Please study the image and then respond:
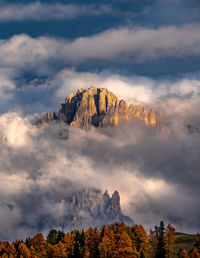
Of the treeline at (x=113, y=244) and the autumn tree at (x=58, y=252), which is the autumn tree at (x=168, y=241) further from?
the autumn tree at (x=58, y=252)

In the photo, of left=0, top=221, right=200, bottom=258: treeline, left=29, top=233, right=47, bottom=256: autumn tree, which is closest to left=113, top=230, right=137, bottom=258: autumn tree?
left=0, top=221, right=200, bottom=258: treeline

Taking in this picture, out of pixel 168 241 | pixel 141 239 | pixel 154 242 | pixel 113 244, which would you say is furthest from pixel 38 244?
pixel 168 241

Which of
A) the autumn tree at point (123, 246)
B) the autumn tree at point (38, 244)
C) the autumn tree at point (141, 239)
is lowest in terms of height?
the autumn tree at point (123, 246)

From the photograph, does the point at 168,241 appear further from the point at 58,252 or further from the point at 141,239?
the point at 58,252

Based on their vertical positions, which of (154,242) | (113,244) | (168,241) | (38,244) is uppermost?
(38,244)

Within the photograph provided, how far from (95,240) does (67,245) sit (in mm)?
13957

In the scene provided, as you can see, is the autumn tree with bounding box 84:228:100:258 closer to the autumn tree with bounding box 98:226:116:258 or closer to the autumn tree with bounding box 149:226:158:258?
the autumn tree with bounding box 98:226:116:258

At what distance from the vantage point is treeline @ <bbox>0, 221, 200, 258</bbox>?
5212 inches

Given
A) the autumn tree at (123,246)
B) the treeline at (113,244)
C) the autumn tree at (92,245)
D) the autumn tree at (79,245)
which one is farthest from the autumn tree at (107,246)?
the autumn tree at (79,245)

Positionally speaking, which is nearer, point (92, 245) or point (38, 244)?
point (92, 245)

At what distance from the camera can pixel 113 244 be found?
134625 mm

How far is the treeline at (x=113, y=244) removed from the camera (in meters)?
132

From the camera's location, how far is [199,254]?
10600 cm

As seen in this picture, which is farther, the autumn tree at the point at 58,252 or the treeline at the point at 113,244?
the autumn tree at the point at 58,252
